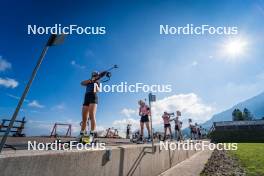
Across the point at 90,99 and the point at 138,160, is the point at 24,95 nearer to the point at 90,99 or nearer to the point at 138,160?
the point at 90,99

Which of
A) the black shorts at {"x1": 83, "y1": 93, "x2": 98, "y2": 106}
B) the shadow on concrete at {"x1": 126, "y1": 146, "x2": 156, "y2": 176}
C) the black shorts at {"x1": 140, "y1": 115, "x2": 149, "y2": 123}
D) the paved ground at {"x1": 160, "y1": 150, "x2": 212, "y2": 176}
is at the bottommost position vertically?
the paved ground at {"x1": 160, "y1": 150, "x2": 212, "y2": 176}

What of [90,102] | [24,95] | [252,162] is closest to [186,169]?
[252,162]

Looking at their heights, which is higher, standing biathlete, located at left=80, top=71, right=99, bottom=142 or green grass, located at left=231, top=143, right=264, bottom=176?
standing biathlete, located at left=80, top=71, right=99, bottom=142

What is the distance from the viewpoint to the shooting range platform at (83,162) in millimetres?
2928

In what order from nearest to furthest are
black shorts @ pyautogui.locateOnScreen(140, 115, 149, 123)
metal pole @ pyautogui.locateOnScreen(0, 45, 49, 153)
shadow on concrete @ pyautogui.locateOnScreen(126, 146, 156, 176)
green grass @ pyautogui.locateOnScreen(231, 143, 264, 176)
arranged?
metal pole @ pyautogui.locateOnScreen(0, 45, 49, 153) → shadow on concrete @ pyautogui.locateOnScreen(126, 146, 156, 176) → green grass @ pyautogui.locateOnScreen(231, 143, 264, 176) → black shorts @ pyautogui.locateOnScreen(140, 115, 149, 123)

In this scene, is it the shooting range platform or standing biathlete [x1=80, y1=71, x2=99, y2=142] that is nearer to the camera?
the shooting range platform

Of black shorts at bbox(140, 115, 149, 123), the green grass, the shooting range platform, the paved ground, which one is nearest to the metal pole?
the shooting range platform

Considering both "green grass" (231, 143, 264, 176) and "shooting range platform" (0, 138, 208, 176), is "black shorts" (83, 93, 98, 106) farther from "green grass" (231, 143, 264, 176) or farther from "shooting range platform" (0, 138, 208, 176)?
"green grass" (231, 143, 264, 176)

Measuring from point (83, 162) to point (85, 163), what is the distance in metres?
0.07

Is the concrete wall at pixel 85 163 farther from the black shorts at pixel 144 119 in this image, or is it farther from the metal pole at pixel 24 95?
the black shorts at pixel 144 119

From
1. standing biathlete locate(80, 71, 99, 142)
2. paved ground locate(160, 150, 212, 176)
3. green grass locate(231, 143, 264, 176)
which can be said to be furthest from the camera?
paved ground locate(160, 150, 212, 176)

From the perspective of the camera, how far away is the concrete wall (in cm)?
291

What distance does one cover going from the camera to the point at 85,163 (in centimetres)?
427

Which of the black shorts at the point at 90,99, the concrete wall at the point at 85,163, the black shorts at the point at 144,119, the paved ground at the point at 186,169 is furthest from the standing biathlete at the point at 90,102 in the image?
the black shorts at the point at 144,119
